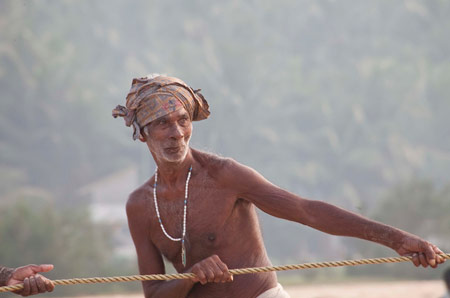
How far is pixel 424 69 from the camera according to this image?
3734cm

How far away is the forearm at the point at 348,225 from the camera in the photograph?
396 cm

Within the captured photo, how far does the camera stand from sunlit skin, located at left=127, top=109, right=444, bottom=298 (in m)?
4.28

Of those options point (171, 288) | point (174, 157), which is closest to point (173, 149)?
point (174, 157)

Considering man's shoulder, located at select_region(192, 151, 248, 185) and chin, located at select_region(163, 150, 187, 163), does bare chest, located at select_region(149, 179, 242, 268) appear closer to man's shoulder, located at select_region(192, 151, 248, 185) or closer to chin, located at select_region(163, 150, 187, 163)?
man's shoulder, located at select_region(192, 151, 248, 185)

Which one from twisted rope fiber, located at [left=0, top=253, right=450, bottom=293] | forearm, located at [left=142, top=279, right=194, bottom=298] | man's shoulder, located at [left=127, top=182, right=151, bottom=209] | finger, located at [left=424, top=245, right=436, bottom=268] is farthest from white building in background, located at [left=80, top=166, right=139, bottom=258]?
finger, located at [left=424, top=245, right=436, bottom=268]

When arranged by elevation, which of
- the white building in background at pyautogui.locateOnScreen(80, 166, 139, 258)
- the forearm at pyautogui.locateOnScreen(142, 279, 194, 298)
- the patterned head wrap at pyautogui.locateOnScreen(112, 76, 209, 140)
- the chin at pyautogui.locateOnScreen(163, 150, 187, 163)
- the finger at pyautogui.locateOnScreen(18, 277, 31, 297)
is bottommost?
the finger at pyautogui.locateOnScreen(18, 277, 31, 297)

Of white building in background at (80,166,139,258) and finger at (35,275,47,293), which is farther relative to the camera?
white building in background at (80,166,139,258)

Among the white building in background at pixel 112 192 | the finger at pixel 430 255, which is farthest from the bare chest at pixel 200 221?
the white building in background at pixel 112 192

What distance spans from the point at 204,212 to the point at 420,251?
1238 millimetres

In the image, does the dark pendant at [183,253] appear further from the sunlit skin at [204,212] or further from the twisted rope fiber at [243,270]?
the twisted rope fiber at [243,270]

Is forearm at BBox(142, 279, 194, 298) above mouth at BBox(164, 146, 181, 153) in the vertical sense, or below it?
below

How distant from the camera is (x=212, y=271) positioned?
12.7ft

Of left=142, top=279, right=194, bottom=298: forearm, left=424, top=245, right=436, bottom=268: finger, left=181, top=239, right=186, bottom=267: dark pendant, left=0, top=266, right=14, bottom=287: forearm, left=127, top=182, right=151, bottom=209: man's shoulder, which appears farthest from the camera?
left=127, top=182, right=151, bottom=209: man's shoulder

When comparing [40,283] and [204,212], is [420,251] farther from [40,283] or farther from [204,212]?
[40,283]
